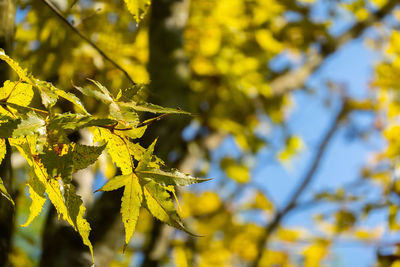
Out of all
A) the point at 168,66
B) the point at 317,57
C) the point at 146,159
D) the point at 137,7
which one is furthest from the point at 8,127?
the point at 317,57

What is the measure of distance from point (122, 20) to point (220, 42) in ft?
1.36

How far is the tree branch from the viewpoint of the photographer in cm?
236

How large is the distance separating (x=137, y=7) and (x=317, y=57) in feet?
7.39

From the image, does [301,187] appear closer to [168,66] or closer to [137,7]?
[168,66]

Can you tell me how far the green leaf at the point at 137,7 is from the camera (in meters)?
0.58

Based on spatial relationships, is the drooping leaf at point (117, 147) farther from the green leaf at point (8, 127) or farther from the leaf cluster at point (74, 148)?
the green leaf at point (8, 127)

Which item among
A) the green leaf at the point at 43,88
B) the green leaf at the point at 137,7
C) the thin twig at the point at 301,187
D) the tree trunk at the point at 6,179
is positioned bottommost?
the thin twig at the point at 301,187

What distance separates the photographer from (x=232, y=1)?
1763 mm

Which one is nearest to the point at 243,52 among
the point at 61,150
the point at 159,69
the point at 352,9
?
the point at 352,9

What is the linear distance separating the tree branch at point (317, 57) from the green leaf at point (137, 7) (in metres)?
1.78

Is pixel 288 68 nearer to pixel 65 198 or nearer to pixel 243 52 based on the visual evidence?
pixel 243 52

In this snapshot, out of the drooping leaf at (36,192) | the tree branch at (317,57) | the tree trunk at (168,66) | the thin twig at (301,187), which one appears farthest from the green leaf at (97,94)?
the tree branch at (317,57)

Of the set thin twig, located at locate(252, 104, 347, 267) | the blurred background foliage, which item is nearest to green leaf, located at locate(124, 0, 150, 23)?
the blurred background foliage

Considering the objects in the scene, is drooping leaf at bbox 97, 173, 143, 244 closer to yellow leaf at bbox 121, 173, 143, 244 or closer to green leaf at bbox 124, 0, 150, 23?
yellow leaf at bbox 121, 173, 143, 244
